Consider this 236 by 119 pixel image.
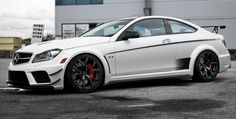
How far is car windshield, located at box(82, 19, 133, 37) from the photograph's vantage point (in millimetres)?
8959

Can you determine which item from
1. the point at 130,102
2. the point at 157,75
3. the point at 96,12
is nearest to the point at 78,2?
the point at 96,12

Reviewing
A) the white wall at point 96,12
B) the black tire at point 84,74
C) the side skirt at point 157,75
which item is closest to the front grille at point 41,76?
the black tire at point 84,74

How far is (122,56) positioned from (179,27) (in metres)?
1.63

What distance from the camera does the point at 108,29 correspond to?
921cm

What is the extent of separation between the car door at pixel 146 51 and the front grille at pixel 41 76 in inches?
52.4

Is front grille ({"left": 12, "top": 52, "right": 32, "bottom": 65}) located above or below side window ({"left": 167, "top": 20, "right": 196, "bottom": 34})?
below

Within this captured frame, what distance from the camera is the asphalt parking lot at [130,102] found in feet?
19.8

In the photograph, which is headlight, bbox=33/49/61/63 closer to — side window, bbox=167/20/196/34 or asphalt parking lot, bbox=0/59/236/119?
asphalt parking lot, bbox=0/59/236/119

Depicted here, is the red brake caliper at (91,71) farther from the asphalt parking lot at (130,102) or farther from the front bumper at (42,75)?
the front bumper at (42,75)

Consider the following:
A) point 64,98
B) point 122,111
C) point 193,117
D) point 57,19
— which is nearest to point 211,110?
point 193,117

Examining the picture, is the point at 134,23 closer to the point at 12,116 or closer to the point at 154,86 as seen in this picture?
the point at 154,86

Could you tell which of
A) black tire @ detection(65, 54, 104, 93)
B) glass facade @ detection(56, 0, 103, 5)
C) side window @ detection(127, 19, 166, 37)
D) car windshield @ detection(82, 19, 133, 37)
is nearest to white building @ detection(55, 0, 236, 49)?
glass facade @ detection(56, 0, 103, 5)

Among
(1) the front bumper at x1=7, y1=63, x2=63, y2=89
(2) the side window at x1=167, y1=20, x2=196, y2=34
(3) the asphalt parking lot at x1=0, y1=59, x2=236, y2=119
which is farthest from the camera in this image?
(2) the side window at x1=167, y1=20, x2=196, y2=34

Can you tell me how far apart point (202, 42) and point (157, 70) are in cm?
127
